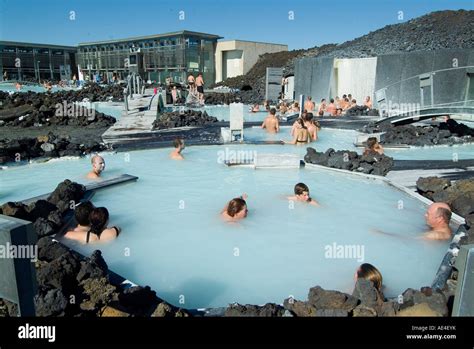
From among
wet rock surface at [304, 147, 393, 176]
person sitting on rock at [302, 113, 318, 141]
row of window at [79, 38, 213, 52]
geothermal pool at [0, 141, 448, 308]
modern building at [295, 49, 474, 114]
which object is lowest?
geothermal pool at [0, 141, 448, 308]

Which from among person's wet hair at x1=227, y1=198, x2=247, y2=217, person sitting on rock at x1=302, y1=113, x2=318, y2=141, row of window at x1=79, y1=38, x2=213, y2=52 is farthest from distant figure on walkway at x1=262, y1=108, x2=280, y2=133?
row of window at x1=79, y1=38, x2=213, y2=52

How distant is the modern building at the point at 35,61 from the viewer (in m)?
48.7

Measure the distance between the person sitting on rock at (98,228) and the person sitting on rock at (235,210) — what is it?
5.76ft

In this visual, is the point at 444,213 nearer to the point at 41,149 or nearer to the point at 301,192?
the point at 301,192

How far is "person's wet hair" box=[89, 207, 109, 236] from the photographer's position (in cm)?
529

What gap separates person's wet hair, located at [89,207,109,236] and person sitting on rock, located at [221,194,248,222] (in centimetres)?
Answer: 182

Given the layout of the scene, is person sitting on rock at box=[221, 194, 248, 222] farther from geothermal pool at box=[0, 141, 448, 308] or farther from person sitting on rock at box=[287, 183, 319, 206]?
person sitting on rock at box=[287, 183, 319, 206]

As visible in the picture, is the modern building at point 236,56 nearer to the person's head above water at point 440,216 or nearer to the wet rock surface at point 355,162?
the wet rock surface at point 355,162

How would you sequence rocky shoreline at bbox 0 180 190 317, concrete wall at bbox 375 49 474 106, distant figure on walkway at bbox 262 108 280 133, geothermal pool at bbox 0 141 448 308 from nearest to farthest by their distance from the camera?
rocky shoreline at bbox 0 180 190 317 → geothermal pool at bbox 0 141 448 308 → distant figure on walkway at bbox 262 108 280 133 → concrete wall at bbox 375 49 474 106

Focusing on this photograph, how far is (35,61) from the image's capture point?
51.5 metres

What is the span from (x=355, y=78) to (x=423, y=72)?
413cm

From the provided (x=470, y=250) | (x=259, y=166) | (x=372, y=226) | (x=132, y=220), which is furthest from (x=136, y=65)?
(x=470, y=250)

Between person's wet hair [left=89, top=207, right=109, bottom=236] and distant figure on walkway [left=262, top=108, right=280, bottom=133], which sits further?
distant figure on walkway [left=262, top=108, right=280, bottom=133]

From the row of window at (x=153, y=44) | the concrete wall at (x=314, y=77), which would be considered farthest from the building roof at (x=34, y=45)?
the concrete wall at (x=314, y=77)
